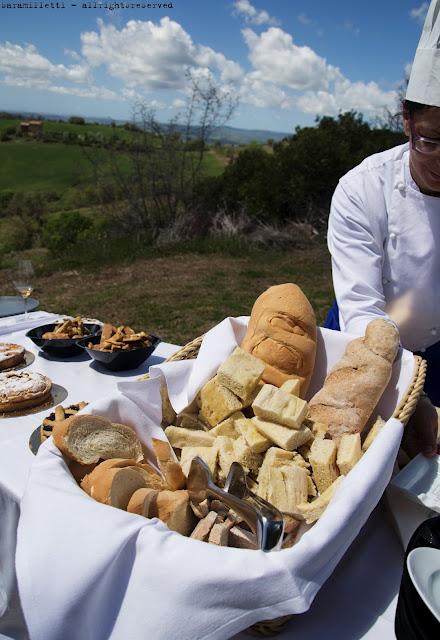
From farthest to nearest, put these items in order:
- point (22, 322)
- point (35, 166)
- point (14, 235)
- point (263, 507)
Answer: point (35, 166)
point (14, 235)
point (22, 322)
point (263, 507)

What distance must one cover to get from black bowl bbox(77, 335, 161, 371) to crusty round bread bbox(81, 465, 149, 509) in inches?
42.2

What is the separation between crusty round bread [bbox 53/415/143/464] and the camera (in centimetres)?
113

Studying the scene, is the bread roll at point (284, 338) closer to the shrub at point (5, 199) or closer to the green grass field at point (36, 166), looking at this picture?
the shrub at point (5, 199)

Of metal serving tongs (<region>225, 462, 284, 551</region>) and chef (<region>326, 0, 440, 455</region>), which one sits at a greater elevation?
chef (<region>326, 0, 440, 455</region>)

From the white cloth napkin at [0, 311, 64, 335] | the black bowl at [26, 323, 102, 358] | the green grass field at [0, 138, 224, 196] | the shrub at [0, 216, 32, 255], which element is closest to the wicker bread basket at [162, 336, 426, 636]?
the black bowl at [26, 323, 102, 358]

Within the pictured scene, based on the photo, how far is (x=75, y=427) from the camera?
3.80 feet

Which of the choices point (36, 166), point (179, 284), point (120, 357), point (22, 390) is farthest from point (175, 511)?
point (36, 166)

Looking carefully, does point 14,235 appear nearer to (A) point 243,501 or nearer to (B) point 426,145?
(B) point 426,145

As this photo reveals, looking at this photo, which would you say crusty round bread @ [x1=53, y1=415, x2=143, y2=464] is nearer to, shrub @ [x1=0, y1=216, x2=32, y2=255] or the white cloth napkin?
the white cloth napkin

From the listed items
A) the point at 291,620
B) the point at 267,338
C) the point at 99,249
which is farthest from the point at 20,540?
the point at 99,249

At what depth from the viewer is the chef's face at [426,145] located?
1542 mm

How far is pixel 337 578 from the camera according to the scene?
102 centimetres

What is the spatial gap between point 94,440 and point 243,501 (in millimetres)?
411

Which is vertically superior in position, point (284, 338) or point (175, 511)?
point (284, 338)
